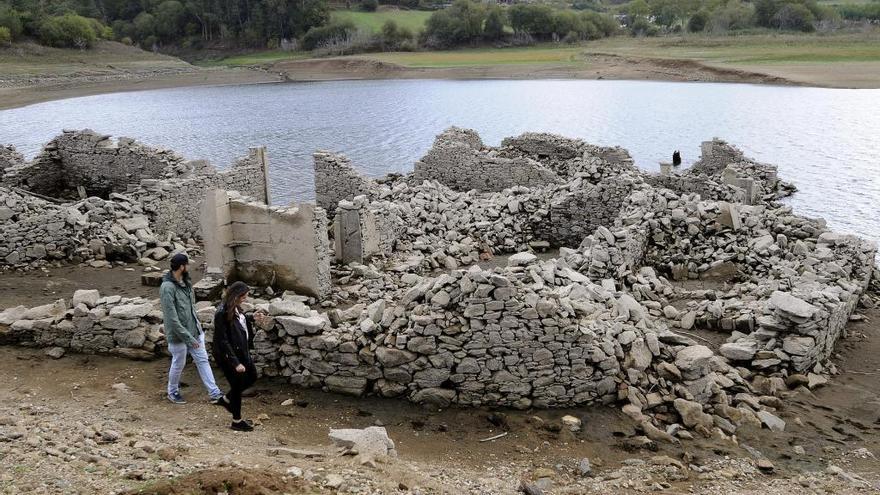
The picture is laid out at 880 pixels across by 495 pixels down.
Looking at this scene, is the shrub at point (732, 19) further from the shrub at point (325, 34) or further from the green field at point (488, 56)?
the shrub at point (325, 34)

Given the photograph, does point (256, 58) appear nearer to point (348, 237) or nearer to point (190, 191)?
point (190, 191)

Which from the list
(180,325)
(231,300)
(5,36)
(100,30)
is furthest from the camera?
(100,30)

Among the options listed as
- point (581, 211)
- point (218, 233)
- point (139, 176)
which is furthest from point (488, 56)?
point (218, 233)

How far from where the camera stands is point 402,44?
98875 mm

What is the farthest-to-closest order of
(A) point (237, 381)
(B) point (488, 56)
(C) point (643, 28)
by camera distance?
(C) point (643, 28), (B) point (488, 56), (A) point (237, 381)

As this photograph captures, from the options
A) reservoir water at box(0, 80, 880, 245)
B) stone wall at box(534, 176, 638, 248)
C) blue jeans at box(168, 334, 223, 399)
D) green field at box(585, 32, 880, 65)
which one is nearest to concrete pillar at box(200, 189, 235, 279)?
blue jeans at box(168, 334, 223, 399)

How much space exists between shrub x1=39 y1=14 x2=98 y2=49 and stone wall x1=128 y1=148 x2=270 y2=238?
68527mm

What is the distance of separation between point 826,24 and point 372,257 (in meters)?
90.8

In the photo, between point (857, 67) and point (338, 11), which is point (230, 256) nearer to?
point (857, 67)

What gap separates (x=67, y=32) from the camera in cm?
8119

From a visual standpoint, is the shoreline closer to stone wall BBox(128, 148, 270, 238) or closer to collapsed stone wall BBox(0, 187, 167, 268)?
stone wall BBox(128, 148, 270, 238)

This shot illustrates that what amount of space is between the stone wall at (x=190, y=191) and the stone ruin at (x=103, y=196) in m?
0.02

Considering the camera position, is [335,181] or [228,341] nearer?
[228,341]

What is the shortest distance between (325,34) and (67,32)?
3029 centimetres
